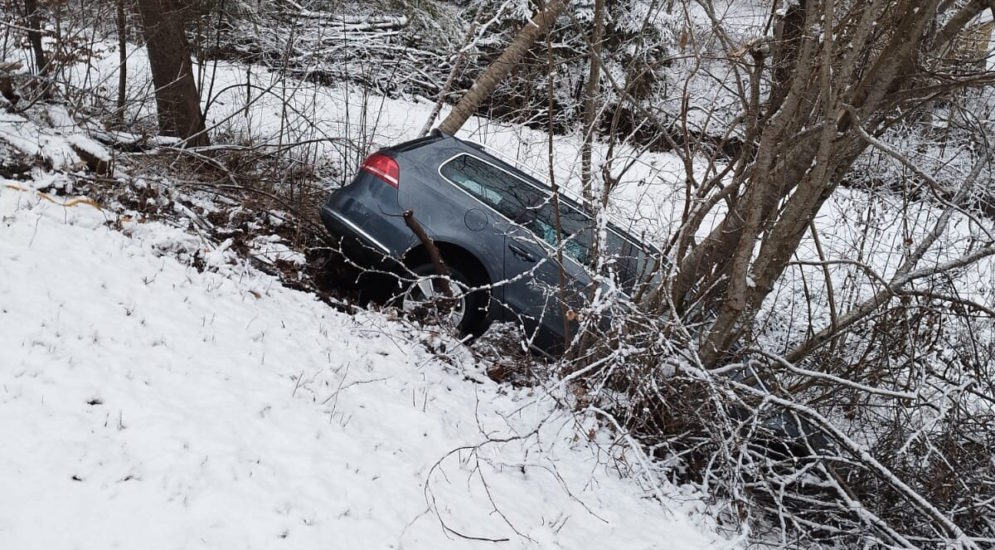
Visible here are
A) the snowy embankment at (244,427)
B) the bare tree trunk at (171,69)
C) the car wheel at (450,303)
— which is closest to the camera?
the snowy embankment at (244,427)

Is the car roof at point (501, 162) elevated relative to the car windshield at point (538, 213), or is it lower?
elevated

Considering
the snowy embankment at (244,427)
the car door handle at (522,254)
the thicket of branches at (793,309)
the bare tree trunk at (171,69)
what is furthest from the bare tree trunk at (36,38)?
the car door handle at (522,254)

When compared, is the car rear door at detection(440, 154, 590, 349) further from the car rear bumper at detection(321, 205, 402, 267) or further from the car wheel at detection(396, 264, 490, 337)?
the car rear bumper at detection(321, 205, 402, 267)

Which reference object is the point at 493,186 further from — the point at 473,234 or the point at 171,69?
the point at 171,69

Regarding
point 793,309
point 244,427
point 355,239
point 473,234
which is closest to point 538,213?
point 473,234

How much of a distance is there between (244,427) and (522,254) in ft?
8.92

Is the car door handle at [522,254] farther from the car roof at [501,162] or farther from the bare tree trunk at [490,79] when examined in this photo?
the bare tree trunk at [490,79]

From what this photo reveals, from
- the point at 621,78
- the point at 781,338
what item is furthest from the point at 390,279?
the point at 621,78

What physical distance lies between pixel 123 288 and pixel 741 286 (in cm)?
430

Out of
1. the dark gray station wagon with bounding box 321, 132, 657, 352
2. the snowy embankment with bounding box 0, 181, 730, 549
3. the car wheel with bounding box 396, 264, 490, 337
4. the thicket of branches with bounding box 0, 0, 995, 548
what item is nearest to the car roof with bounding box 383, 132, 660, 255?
the dark gray station wagon with bounding box 321, 132, 657, 352

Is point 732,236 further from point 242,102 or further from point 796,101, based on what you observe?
point 242,102

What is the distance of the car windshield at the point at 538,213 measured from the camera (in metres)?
5.86

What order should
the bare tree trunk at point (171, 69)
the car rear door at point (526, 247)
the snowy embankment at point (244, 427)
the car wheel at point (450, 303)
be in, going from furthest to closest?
1. the bare tree trunk at point (171, 69)
2. the car wheel at point (450, 303)
3. the car rear door at point (526, 247)
4. the snowy embankment at point (244, 427)

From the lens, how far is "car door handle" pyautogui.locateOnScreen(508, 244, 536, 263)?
5.84 metres
